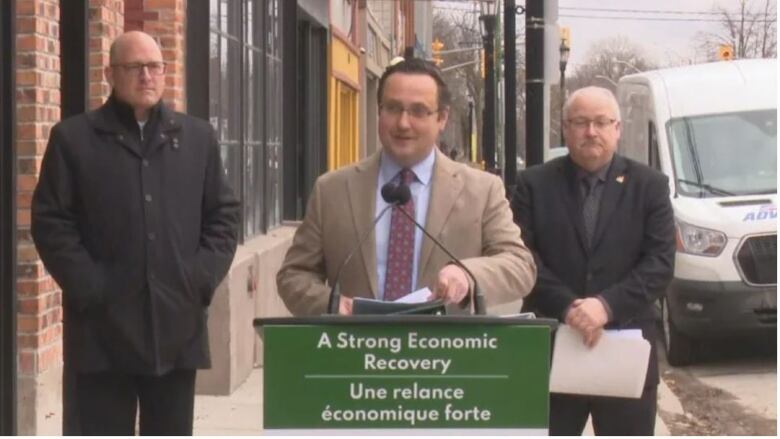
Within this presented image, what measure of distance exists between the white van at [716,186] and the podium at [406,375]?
804 centimetres

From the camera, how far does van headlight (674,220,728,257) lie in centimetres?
1162

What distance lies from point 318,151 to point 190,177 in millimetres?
13018

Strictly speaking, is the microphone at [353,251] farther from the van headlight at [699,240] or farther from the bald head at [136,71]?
the van headlight at [699,240]

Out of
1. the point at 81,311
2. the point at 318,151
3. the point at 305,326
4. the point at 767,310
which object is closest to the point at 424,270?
the point at 305,326

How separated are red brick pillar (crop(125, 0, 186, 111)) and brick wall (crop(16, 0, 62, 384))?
1938 millimetres

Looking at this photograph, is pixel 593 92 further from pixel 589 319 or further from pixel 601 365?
pixel 601 365

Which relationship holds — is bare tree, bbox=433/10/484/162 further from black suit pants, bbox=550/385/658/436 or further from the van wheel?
black suit pants, bbox=550/385/658/436

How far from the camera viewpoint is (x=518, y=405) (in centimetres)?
378

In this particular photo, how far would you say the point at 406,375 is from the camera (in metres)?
A: 3.77

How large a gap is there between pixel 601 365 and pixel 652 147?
28.6ft

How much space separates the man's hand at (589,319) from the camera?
4.71 m

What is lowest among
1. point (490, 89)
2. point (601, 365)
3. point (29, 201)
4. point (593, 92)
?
point (601, 365)

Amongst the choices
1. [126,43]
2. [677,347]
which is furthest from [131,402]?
[677,347]

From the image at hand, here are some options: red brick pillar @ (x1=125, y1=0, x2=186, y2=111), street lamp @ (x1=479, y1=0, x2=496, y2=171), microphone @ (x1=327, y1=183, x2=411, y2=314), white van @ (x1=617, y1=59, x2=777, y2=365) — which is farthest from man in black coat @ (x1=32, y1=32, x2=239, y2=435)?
street lamp @ (x1=479, y1=0, x2=496, y2=171)
